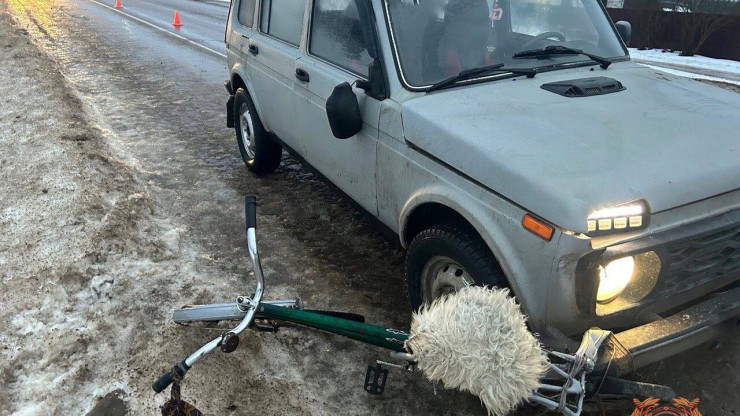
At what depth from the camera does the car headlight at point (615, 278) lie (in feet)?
7.87

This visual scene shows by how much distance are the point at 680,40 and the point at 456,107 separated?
15.4 m

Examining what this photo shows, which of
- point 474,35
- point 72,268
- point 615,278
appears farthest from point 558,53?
point 72,268

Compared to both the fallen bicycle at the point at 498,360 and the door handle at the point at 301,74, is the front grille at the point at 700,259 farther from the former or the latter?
the door handle at the point at 301,74

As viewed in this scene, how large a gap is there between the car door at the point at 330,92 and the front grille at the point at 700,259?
1.73 metres

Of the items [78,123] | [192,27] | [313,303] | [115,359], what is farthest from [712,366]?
[192,27]

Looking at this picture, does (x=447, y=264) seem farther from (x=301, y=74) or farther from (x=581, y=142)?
(x=301, y=74)

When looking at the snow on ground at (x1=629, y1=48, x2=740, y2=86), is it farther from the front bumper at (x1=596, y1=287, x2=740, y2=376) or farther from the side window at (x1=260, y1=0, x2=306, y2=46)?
the front bumper at (x1=596, y1=287, x2=740, y2=376)

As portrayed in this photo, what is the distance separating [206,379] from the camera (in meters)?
3.10

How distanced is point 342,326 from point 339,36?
2.07 m

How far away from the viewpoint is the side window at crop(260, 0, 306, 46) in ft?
14.5

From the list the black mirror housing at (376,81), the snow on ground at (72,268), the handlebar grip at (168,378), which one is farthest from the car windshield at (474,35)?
the snow on ground at (72,268)

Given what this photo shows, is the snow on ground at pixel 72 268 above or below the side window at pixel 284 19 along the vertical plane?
below

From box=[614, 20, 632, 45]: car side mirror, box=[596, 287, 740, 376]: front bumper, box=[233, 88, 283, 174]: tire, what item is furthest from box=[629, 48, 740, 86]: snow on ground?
box=[596, 287, 740, 376]: front bumper

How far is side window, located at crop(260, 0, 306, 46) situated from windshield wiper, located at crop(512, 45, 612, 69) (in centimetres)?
175
